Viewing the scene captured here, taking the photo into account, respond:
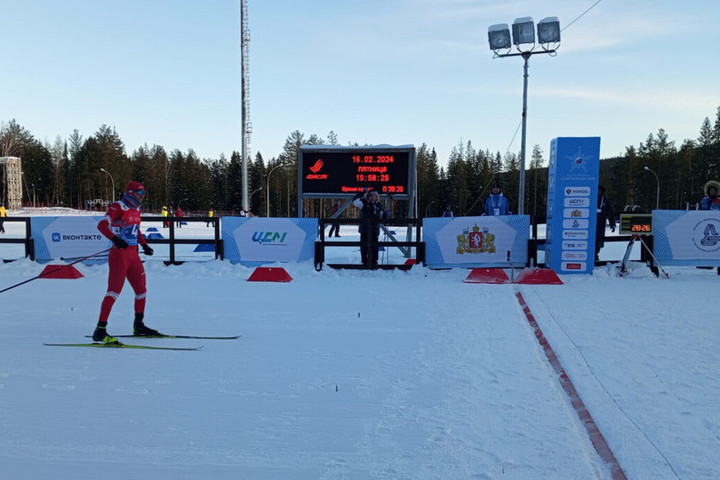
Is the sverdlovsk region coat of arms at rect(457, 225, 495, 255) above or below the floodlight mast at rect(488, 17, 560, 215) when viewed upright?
below

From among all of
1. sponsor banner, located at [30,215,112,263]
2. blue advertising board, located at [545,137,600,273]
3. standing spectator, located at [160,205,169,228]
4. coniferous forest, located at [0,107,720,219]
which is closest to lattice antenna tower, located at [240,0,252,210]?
standing spectator, located at [160,205,169,228]

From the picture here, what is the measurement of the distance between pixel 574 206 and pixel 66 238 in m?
12.2

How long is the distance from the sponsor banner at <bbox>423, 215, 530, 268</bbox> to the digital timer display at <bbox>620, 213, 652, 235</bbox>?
6.55 ft

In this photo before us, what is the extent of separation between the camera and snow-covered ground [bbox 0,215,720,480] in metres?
2.85

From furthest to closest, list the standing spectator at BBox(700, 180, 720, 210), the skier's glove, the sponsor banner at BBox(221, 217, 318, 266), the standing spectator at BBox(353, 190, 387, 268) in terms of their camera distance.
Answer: the sponsor banner at BBox(221, 217, 318, 266) < the standing spectator at BBox(353, 190, 387, 268) < the standing spectator at BBox(700, 180, 720, 210) < the skier's glove

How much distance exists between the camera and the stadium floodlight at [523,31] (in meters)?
20.0

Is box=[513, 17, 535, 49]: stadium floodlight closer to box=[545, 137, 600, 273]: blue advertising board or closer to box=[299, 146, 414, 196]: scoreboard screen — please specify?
box=[299, 146, 414, 196]: scoreboard screen

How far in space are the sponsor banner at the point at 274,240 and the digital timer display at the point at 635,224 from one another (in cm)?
701

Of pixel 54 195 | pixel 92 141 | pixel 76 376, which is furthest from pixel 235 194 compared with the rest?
pixel 76 376

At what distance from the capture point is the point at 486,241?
1146 centimetres

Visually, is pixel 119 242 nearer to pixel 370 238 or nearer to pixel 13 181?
pixel 370 238

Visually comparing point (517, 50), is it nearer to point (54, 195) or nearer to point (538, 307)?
point (538, 307)

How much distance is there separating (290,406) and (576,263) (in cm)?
894

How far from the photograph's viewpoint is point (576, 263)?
10781 mm
